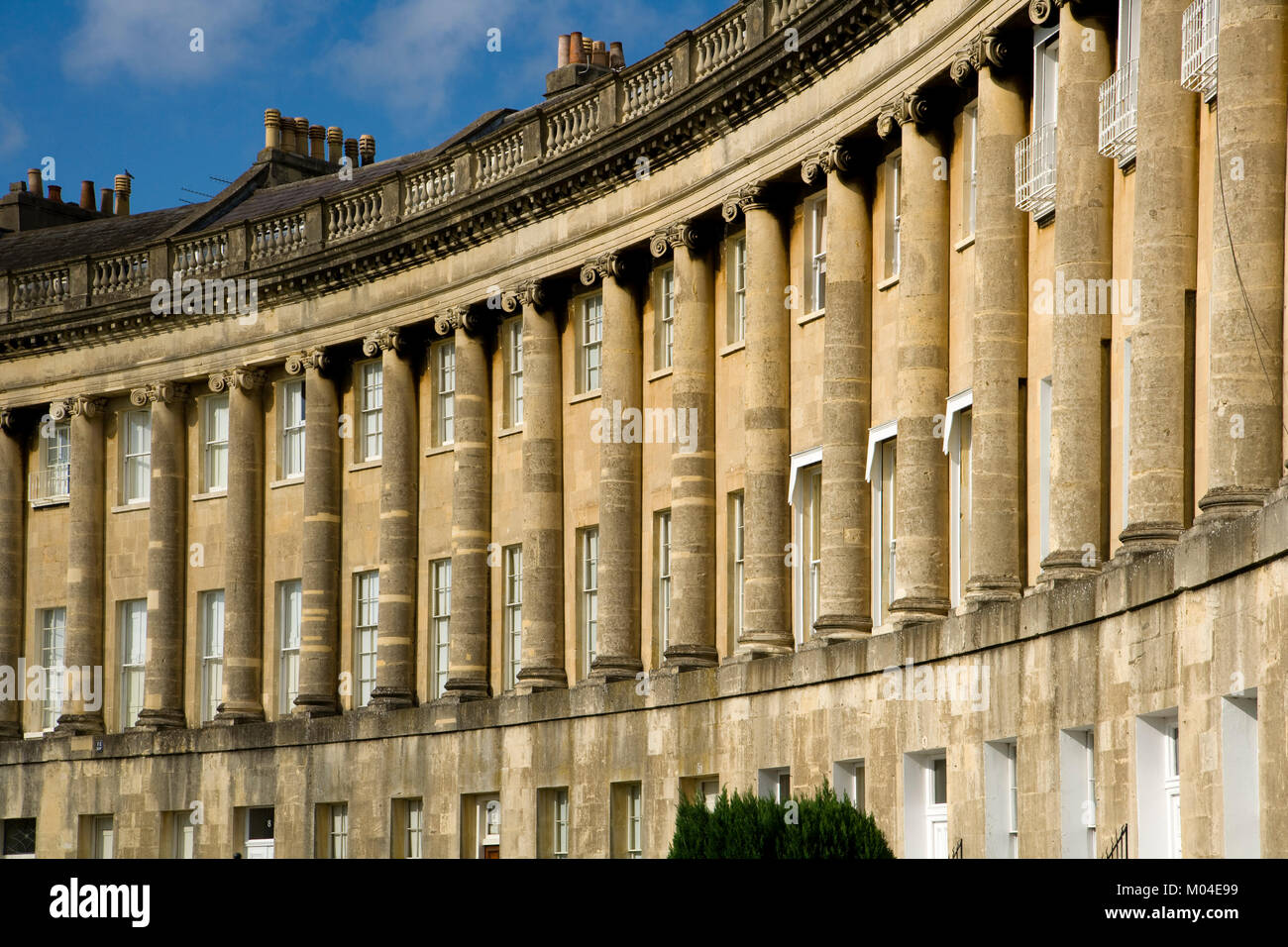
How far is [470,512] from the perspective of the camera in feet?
136

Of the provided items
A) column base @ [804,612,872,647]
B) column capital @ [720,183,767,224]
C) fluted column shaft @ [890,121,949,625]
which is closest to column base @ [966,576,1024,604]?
fluted column shaft @ [890,121,949,625]

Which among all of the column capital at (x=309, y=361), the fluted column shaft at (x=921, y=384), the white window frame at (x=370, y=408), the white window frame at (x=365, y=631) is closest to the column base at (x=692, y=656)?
the fluted column shaft at (x=921, y=384)

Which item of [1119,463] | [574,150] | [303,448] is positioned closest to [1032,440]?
[1119,463]

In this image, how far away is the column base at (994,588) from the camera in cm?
2750

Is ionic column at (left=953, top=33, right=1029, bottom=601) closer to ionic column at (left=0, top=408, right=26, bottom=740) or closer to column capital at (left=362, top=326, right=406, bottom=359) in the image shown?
column capital at (left=362, top=326, right=406, bottom=359)

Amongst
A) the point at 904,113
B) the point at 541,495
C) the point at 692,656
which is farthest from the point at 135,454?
the point at 904,113

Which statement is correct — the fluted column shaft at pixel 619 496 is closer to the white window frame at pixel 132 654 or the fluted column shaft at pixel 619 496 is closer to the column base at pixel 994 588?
the column base at pixel 994 588

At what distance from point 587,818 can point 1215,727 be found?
17.5m

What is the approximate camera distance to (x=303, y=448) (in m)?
46.0

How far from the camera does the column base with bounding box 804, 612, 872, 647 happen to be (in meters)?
31.6

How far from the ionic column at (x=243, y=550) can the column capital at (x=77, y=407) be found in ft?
11.6

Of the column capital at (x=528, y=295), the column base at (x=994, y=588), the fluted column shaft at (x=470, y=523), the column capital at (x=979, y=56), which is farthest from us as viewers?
the fluted column shaft at (x=470, y=523)

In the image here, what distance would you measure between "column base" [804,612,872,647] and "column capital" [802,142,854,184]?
638 cm
